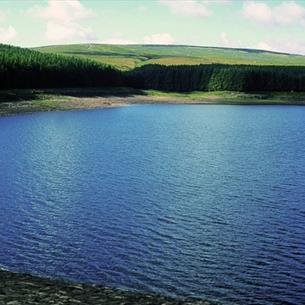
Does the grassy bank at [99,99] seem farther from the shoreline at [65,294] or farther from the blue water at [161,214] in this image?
the shoreline at [65,294]

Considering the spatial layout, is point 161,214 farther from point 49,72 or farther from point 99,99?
point 49,72

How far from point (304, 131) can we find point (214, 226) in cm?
6721

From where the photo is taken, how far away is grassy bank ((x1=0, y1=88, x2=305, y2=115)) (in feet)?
447

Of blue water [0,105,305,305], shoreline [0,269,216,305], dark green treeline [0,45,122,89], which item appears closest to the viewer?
shoreline [0,269,216,305]

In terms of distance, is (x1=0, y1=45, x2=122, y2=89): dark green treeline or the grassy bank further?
(x1=0, y1=45, x2=122, y2=89): dark green treeline

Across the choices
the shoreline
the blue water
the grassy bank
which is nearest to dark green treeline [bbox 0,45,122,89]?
the grassy bank

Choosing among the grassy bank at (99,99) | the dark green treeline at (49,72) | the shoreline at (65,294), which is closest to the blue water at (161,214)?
the shoreline at (65,294)

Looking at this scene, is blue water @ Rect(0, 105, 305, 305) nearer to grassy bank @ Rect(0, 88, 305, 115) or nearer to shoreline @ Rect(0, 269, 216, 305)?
shoreline @ Rect(0, 269, 216, 305)

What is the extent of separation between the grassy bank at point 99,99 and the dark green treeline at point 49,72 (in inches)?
181

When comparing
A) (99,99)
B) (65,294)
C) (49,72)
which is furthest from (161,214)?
(49,72)

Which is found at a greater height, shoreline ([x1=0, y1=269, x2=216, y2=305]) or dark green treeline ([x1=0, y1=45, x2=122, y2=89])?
dark green treeline ([x1=0, y1=45, x2=122, y2=89])

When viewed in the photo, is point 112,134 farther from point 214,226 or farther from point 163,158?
point 214,226

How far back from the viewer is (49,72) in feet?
542

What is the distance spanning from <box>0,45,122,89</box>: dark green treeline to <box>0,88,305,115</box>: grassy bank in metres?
4.61
